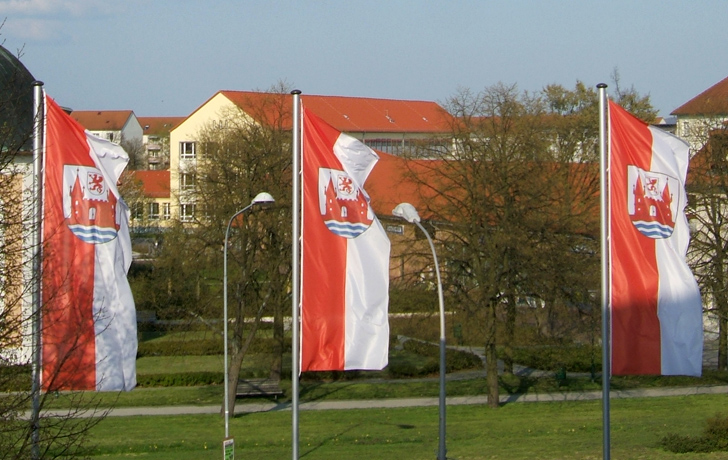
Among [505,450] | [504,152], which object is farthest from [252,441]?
[504,152]

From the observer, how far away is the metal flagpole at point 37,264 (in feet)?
26.9

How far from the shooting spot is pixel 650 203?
9742 mm

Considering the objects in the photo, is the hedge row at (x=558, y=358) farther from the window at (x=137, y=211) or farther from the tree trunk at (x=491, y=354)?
the window at (x=137, y=211)

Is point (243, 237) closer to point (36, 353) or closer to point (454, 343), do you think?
point (454, 343)

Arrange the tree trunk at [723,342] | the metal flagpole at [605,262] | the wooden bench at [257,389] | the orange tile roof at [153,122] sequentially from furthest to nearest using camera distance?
the orange tile roof at [153,122]
the tree trunk at [723,342]
the wooden bench at [257,389]
the metal flagpole at [605,262]

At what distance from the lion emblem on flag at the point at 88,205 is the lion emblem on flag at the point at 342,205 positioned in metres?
2.27

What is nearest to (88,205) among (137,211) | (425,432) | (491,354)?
(425,432)

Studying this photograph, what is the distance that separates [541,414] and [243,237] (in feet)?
33.5

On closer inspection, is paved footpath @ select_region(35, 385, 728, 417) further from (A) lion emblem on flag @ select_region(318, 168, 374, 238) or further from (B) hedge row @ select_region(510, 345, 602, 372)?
(A) lion emblem on flag @ select_region(318, 168, 374, 238)

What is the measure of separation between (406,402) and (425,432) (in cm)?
595

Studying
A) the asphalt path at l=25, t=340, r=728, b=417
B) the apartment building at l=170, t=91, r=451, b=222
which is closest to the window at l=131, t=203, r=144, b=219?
the apartment building at l=170, t=91, r=451, b=222

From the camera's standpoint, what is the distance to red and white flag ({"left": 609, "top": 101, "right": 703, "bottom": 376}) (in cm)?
958

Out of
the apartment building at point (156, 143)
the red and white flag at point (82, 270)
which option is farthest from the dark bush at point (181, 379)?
the apartment building at point (156, 143)

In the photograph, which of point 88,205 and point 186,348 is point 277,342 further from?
point 88,205
